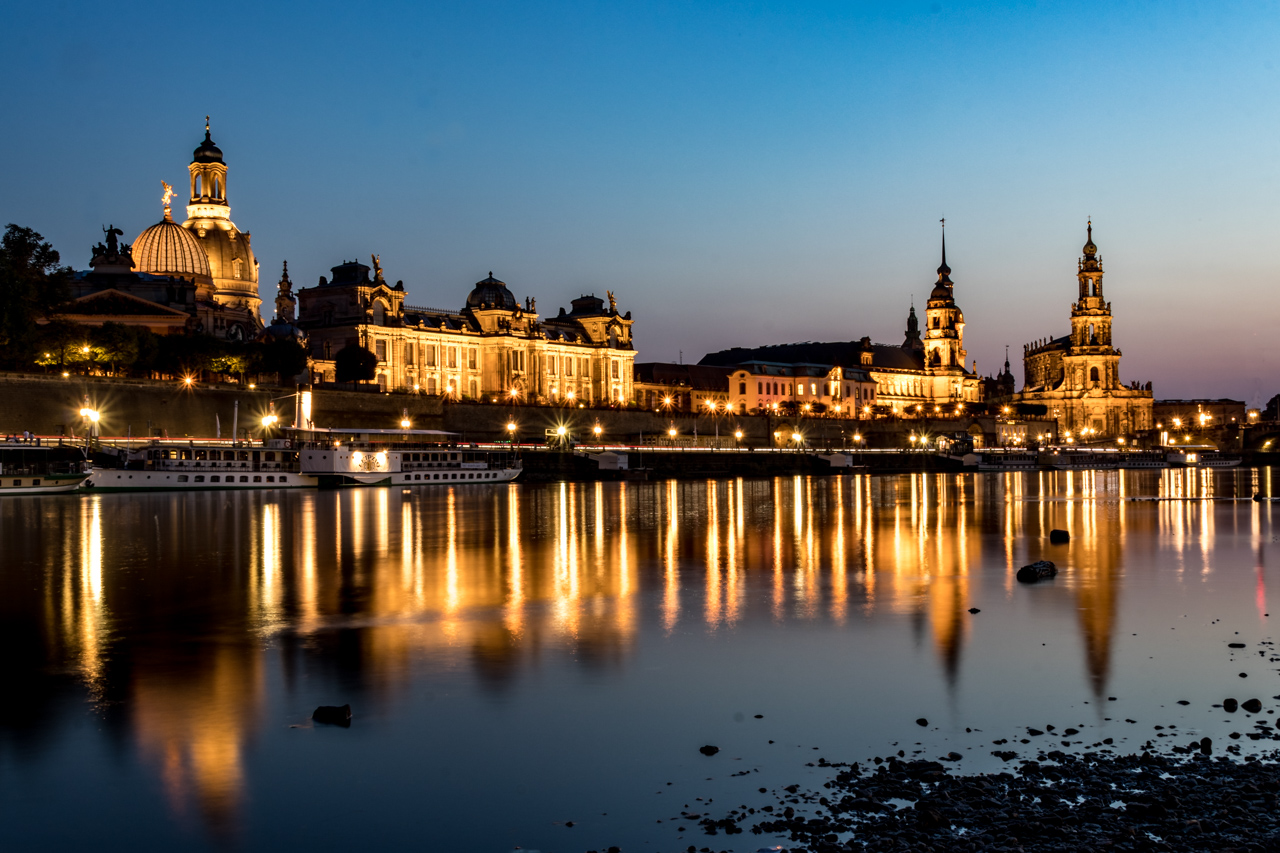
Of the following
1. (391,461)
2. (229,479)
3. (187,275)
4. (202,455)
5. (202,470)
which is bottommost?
(229,479)

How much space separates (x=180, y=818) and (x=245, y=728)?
2.33m

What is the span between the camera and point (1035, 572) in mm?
22484

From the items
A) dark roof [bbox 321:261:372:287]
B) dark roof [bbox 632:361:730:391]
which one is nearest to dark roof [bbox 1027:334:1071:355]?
dark roof [bbox 632:361:730:391]

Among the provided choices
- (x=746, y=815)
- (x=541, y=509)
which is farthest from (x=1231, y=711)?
(x=541, y=509)

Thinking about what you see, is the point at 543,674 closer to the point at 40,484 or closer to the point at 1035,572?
the point at 1035,572

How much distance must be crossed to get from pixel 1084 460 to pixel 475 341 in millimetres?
68825

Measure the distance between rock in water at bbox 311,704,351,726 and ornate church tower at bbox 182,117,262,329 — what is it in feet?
327

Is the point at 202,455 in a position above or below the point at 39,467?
above

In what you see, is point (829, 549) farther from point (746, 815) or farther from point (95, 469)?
point (95, 469)

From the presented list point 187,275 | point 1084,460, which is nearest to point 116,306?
point 187,275

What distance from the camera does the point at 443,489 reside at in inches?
2554

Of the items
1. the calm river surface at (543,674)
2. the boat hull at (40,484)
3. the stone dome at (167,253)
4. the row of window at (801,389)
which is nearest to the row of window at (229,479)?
the boat hull at (40,484)

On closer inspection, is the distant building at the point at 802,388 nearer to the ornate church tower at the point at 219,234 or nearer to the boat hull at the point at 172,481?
the ornate church tower at the point at 219,234

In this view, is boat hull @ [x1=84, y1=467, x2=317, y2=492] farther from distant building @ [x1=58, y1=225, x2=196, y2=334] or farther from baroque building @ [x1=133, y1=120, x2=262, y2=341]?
baroque building @ [x1=133, y1=120, x2=262, y2=341]
